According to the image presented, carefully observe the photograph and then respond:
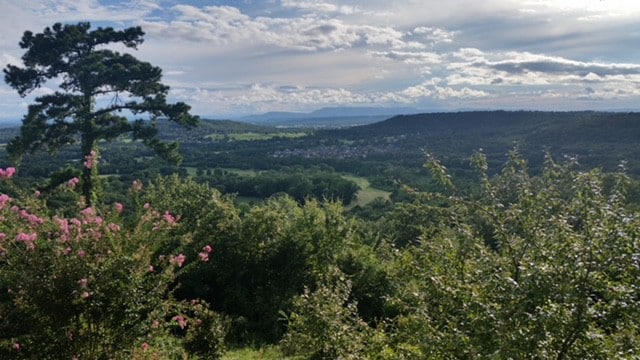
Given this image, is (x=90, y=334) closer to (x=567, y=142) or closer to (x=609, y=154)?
(x=609, y=154)

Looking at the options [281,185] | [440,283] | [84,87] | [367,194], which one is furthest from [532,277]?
[367,194]

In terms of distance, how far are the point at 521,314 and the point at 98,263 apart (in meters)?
5.08

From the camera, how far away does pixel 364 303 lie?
623 inches

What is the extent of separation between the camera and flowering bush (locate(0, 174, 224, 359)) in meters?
6.09

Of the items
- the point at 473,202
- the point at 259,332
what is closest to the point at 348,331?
the point at 473,202

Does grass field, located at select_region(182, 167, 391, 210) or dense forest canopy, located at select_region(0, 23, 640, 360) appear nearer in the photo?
dense forest canopy, located at select_region(0, 23, 640, 360)

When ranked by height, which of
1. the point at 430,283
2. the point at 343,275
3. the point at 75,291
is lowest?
the point at 343,275

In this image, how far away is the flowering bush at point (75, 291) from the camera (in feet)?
20.0

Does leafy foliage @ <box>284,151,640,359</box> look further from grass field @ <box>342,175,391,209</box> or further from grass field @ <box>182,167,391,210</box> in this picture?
grass field @ <box>342,175,391,209</box>

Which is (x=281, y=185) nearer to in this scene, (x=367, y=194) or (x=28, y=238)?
(x=367, y=194)

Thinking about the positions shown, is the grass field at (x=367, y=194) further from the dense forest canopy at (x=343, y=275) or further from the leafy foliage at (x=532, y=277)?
the leafy foliage at (x=532, y=277)

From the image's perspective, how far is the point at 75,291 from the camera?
19.6 ft

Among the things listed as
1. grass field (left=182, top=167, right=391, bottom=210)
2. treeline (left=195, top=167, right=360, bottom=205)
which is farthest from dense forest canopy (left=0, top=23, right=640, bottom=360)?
treeline (left=195, top=167, right=360, bottom=205)

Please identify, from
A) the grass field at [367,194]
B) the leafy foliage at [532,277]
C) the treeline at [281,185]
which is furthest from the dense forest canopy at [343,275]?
the grass field at [367,194]
